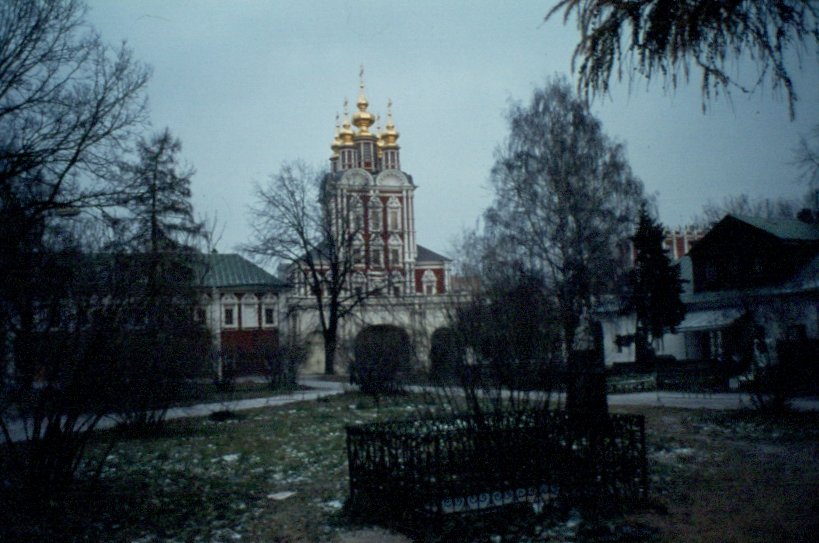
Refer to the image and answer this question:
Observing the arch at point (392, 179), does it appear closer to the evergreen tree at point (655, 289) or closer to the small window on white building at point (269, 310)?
the small window on white building at point (269, 310)

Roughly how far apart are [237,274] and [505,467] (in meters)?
42.9

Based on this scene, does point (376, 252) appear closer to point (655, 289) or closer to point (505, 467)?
point (655, 289)

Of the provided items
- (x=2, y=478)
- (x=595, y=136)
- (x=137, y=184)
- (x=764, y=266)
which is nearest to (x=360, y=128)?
(x=595, y=136)

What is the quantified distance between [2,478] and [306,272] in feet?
109

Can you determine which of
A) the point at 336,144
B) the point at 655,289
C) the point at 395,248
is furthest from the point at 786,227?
the point at 336,144

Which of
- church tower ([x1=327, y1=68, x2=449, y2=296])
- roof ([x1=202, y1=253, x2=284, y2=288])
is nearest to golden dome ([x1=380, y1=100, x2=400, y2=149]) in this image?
church tower ([x1=327, y1=68, x2=449, y2=296])

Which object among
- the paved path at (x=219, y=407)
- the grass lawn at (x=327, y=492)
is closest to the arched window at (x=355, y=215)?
the paved path at (x=219, y=407)

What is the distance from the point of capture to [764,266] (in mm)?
27859

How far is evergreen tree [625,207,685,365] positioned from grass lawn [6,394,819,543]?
55.5 ft

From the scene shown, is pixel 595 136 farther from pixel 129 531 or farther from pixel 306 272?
pixel 129 531

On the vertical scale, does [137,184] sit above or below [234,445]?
above

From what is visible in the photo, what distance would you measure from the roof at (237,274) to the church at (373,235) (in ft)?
6.08

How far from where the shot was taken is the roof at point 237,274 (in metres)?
47.4

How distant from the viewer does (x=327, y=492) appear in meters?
8.85
